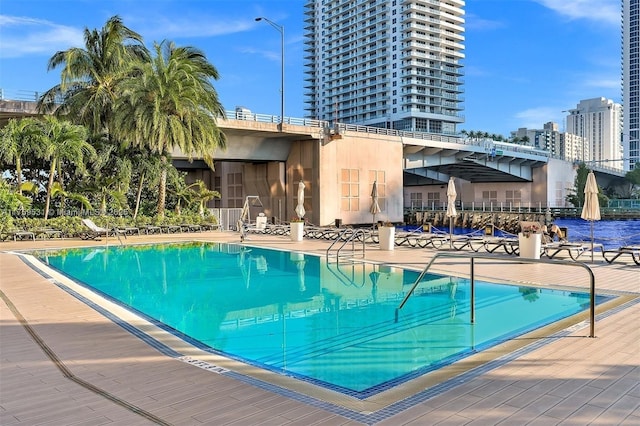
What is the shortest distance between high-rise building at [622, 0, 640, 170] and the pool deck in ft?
484

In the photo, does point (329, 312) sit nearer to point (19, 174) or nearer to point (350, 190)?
point (19, 174)

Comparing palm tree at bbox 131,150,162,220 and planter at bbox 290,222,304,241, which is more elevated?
palm tree at bbox 131,150,162,220

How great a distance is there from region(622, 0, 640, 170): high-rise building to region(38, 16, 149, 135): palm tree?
444ft

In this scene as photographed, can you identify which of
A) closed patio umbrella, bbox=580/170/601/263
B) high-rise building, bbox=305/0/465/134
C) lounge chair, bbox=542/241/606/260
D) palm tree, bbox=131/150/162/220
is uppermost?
high-rise building, bbox=305/0/465/134

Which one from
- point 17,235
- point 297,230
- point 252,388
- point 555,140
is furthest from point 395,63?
point 252,388

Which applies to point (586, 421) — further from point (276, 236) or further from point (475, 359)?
point (276, 236)

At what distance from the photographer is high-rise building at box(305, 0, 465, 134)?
11994cm

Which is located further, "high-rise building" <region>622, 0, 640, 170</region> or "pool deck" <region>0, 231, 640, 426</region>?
"high-rise building" <region>622, 0, 640, 170</region>

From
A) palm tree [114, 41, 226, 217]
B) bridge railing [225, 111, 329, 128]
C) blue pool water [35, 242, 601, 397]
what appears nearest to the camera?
blue pool water [35, 242, 601, 397]

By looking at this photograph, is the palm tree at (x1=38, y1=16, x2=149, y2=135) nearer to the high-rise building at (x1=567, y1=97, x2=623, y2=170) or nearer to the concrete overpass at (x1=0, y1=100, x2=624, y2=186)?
the concrete overpass at (x1=0, y1=100, x2=624, y2=186)

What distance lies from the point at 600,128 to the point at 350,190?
484 ft

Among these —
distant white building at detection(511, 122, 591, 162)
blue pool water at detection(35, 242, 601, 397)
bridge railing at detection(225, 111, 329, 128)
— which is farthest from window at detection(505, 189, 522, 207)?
distant white building at detection(511, 122, 591, 162)

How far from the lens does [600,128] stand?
159 meters

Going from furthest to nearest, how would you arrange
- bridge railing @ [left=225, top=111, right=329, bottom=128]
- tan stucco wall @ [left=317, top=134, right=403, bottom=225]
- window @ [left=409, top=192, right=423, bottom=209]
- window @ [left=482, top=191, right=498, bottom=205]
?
1. window @ [left=409, top=192, right=423, bottom=209]
2. window @ [left=482, top=191, right=498, bottom=205]
3. tan stucco wall @ [left=317, top=134, right=403, bottom=225]
4. bridge railing @ [left=225, top=111, right=329, bottom=128]
